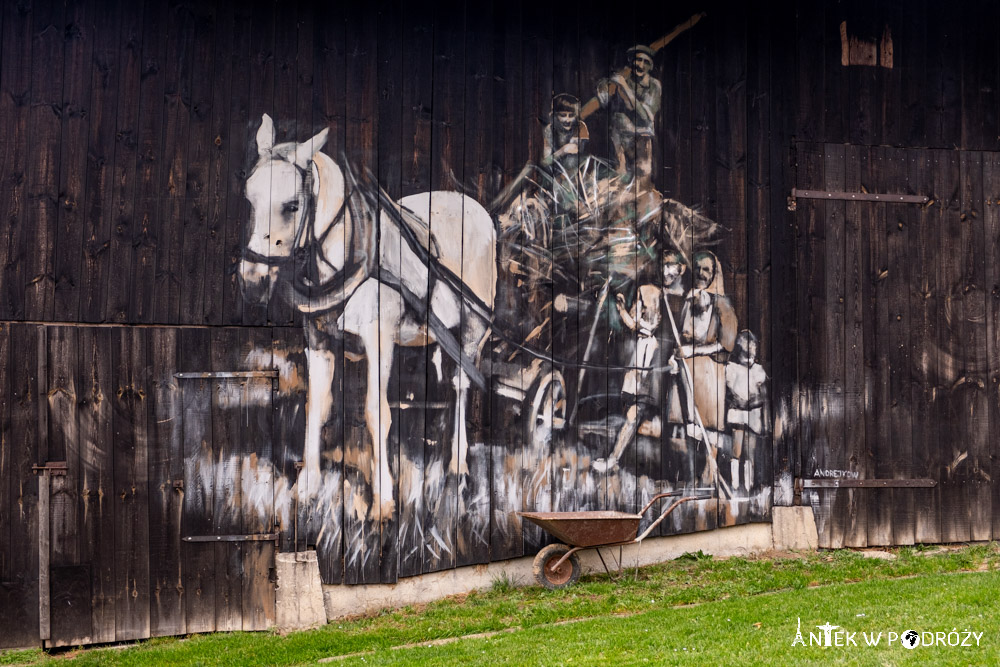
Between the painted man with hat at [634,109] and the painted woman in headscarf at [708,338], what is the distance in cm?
94

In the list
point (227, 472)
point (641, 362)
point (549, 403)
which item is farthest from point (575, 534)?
point (227, 472)

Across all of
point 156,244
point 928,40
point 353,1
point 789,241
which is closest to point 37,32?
point 156,244

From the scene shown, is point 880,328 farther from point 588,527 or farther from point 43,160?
point 43,160

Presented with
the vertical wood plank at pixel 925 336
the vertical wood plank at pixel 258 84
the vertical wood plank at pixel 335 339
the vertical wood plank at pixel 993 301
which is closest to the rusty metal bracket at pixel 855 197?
the vertical wood plank at pixel 925 336

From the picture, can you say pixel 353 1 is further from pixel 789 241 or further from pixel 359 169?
pixel 789 241

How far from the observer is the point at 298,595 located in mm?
6949

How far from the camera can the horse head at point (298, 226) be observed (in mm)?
7090

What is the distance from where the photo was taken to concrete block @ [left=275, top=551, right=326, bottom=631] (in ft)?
22.7

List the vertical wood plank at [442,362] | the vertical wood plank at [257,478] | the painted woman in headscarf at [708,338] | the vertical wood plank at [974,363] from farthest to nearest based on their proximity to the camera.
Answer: the vertical wood plank at [974,363] < the painted woman in headscarf at [708,338] < the vertical wood plank at [442,362] < the vertical wood plank at [257,478]

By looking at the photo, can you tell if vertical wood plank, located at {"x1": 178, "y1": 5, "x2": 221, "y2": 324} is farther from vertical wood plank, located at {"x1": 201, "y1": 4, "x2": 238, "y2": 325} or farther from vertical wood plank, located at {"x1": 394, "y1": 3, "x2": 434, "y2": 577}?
vertical wood plank, located at {"x1": 394, "y1": 3, "x2": 434, "y2": 577}

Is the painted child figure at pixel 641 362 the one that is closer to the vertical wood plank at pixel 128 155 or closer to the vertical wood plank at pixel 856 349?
the vertical wood plank at pixel 856 349

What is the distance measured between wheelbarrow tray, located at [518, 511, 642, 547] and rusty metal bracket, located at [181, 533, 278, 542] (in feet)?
6.33

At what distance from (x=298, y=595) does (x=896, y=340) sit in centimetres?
540

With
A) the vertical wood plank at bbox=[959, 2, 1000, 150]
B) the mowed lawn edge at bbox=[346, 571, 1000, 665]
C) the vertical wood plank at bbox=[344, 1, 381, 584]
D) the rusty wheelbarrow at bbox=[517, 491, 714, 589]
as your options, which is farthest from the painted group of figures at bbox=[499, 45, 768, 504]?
the vertical wood plank at bbox=[959, 2, 1000, 150]
